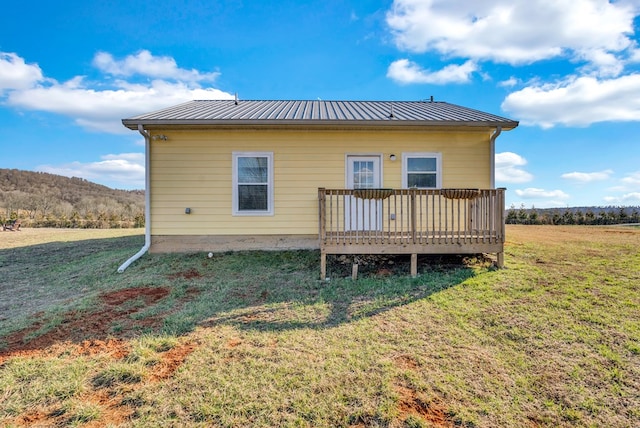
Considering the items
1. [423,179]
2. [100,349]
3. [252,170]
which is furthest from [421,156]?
[100,349]

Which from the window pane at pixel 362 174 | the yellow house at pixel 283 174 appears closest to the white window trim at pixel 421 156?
the yellow house at pixel 283 174

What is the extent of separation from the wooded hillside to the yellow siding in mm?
14183

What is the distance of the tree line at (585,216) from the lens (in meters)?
15.2

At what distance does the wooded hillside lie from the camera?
19.4 metres

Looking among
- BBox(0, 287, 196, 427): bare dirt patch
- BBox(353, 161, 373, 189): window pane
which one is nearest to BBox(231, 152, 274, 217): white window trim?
BBox(353, 161, 373, 189): window pane

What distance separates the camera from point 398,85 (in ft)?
39.7

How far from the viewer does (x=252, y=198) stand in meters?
7.58

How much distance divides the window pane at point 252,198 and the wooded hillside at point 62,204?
1504 cm

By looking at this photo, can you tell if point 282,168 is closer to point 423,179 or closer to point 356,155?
point 356,155

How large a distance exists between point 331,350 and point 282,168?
5.19 metres

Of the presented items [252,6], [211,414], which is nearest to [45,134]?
[252,6]

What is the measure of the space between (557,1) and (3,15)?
15520 mm

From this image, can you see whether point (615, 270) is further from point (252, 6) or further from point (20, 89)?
point (20, 89)

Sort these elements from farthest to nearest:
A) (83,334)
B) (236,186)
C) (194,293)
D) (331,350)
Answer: (236,186)
(194,293)
(83,334)
(331,350)
